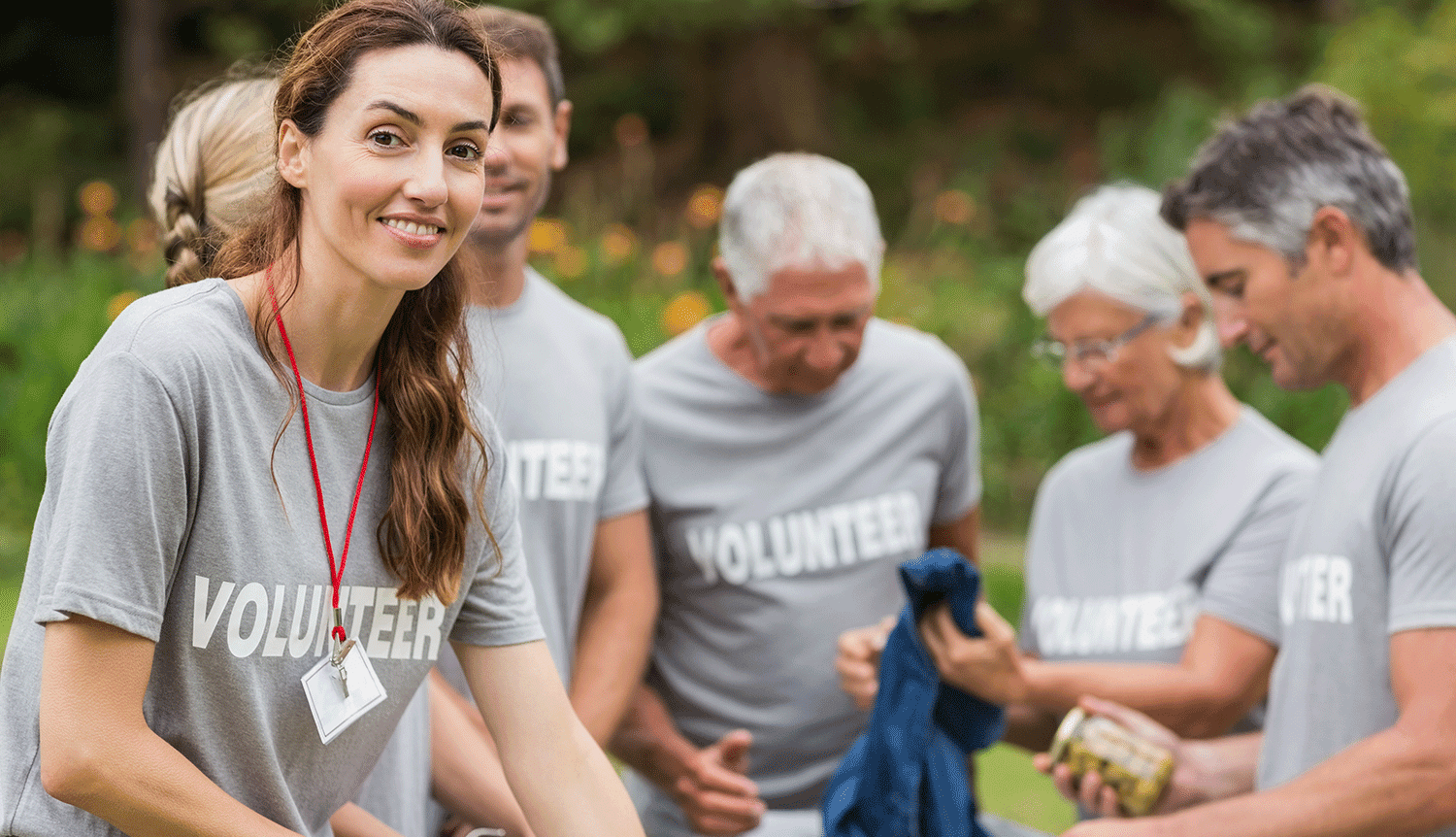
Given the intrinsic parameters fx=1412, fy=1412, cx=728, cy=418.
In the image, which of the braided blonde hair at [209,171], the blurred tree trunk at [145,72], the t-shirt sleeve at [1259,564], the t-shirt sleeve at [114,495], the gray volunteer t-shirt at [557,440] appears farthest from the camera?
the blurred tree trunk at [145,72]

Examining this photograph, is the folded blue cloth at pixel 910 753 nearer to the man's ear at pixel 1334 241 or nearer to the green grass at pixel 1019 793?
the man's ear at pixel 1334 241

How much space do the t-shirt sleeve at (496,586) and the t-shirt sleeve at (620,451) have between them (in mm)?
883

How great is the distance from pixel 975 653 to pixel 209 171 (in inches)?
58.2

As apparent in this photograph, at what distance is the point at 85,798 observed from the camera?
57.9 inches

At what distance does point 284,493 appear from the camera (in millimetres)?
1621

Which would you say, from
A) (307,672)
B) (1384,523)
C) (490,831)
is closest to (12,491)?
(490,831)

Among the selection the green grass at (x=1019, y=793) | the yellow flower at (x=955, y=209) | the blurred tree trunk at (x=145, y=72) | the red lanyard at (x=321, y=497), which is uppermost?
the blurred tree trunk at (x=145, y=72)

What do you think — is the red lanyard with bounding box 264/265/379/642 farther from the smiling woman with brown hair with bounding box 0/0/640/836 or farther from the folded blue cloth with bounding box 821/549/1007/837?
the folded blue cloth with bounding box 821/549/1007/837

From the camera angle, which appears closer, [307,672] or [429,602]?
[307,672]

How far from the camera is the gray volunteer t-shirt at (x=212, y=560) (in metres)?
1.45

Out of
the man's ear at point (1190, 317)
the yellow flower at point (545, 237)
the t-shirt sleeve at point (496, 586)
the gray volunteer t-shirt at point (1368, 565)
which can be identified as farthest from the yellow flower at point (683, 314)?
the t-shirt sleeve at point (496, 586)

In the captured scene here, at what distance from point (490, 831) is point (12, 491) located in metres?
5.21

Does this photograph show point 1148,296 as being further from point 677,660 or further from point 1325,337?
point 677,660

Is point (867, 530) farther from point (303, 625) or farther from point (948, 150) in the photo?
point (948, 150)
